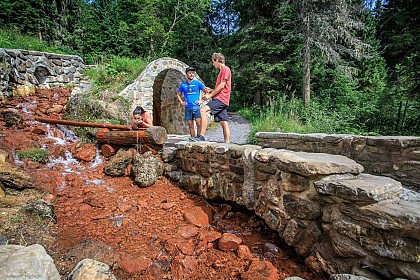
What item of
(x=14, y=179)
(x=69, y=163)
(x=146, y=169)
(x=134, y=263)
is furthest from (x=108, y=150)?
(x=134, y=263)

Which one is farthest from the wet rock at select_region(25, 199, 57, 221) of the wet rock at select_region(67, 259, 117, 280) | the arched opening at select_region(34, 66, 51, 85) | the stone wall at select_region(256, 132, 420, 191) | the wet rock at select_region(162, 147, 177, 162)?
the arched opening at select_region(34, 66, 51, 85)

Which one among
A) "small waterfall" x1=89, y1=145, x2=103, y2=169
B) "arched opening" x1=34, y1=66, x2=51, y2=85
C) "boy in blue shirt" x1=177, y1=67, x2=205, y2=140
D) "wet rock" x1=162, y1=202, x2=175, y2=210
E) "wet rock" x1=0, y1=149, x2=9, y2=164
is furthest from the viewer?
"arched opening" x1=34, y1=66, x2=51, y2=85

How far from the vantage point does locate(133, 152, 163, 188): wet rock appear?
376 centimetres

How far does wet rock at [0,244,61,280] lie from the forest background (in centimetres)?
588

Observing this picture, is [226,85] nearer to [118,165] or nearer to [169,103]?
[118,165]

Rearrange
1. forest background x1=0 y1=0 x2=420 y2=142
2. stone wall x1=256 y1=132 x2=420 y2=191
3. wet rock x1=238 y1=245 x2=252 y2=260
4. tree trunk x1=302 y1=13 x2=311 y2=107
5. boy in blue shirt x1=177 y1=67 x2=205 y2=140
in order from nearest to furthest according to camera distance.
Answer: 1. wet rock x1=238 y1=245 x2=252 y2=260
2. stone wall x1=256 y1=132 x2=420 y2=191
3. boy in blue shirt x1=177 y1=67 x2=205 y2=140
4. forest background x1=0 y1=0 x2=420 y2=142
5. tree trunk x1=302 y1=13 x2=311 y2=107

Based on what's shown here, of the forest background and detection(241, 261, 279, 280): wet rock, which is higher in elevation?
the forest background

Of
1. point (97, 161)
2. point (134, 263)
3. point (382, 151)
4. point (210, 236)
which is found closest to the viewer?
point (134, 263)

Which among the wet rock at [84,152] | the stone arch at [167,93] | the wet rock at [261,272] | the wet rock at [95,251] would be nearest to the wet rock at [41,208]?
the wet rock at [95,251]

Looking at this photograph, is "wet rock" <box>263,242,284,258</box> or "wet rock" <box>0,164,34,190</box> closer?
"wet rock" <box>263,242,284,258</box>

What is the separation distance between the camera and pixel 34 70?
→ 25.0 feet

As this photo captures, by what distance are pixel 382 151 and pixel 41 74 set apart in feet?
31.8

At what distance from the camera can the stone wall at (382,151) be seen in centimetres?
296

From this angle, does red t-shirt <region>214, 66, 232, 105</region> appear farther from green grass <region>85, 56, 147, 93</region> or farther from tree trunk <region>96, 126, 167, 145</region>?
green grass <region>85, 56, 147, 93</region>
